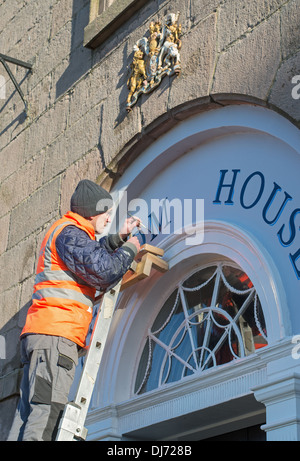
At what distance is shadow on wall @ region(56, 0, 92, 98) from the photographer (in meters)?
5.76

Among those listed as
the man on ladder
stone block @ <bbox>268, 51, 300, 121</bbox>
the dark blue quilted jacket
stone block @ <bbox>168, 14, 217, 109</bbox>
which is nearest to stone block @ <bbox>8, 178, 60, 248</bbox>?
stone block @ <bbox>168, 14, 217, 109</bbox>

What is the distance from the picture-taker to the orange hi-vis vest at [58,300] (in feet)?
11.5

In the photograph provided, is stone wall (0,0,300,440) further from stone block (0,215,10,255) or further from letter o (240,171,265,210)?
letter o (240,171,265,210)

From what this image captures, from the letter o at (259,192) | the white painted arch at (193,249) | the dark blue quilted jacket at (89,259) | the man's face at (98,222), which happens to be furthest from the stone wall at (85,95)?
the dark blue quilted jacket at (89,259)

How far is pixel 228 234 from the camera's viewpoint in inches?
166

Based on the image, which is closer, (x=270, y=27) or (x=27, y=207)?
(x=270, y=27)

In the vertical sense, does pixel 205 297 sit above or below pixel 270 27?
below

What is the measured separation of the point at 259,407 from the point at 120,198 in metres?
1.73

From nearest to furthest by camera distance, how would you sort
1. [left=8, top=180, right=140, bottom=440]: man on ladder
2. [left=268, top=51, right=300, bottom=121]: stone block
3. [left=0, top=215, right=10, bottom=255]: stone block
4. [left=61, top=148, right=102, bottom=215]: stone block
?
[left=8, top=180, right=140, bottom=440]: man on ladder < [left=268, top=51, right=300, bottom=121]: stone block < [left=61, top=148, right=102, bottom=215]: stone block < [left=0, top=215, right=10, bottom=255]: stone block

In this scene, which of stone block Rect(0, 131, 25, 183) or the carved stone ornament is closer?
the carved stone ornament

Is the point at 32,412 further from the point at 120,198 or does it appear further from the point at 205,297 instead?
the point at 120,198

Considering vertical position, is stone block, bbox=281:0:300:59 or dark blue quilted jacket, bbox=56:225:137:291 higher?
stone block, bbox=281:0:300:59

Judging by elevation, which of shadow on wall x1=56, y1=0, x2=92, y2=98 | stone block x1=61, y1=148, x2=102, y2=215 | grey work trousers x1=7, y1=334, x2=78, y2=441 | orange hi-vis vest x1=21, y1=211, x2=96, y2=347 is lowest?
grey work trousers x1=7, y1=334, x2=78, y2=441
